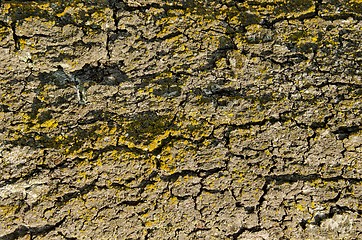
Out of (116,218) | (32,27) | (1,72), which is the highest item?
(32,27)

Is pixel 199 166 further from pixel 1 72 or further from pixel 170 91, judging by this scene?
pixel 1 72

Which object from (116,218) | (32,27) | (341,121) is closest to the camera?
(116,218)

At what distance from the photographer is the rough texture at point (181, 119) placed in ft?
7.29

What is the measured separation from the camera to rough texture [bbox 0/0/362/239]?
2.22 m

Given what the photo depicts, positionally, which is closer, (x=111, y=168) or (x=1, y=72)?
(x=111, y=168)

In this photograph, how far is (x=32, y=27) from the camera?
2.57m

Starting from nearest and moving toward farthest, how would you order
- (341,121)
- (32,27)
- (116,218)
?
(116,218) < (341,121) < (32,27)

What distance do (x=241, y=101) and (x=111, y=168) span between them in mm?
711

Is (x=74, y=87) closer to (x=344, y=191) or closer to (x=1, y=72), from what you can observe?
(x=1, y=72)

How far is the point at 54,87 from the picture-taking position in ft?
8.04

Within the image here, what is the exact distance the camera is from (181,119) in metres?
2.40

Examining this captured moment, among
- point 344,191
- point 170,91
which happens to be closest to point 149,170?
point 170,91

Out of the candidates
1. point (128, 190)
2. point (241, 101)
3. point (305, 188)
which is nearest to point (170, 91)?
point (241, 101)

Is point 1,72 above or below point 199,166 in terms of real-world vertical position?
above
